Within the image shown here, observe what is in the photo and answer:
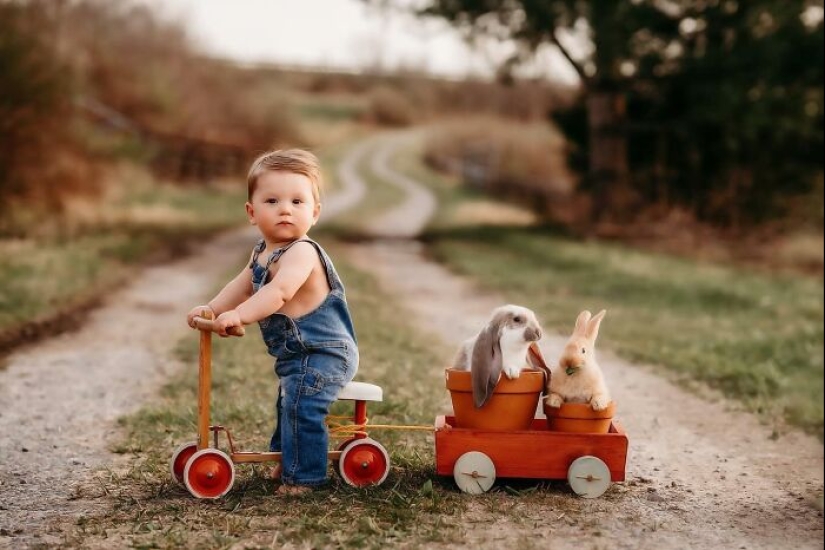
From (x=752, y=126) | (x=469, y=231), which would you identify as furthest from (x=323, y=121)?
(x=752, y=126)

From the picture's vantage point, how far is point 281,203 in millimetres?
3988

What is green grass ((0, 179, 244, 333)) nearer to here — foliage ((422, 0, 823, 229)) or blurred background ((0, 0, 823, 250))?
blurred background ((0, 0, 823, 250))

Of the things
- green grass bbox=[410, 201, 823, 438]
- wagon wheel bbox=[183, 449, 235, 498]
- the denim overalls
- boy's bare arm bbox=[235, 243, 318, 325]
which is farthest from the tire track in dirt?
boy's bare arm bbox=[235, 243, 318, 325]

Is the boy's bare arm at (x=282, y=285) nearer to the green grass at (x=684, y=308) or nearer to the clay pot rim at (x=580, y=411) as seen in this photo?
the clay pot rim at (x=580, y=411)

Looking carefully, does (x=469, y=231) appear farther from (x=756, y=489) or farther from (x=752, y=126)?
(x=756, y=489)

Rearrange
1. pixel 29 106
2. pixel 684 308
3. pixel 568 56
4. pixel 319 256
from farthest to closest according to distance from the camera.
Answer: pixel 568 56
pixel 29 106
pixel 684 308
pixel 319 256

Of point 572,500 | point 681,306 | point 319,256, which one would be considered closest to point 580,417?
point 572,500

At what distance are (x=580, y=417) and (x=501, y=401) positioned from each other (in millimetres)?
370

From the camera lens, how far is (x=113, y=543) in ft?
11.4

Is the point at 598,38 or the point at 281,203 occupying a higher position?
the point at 598,38

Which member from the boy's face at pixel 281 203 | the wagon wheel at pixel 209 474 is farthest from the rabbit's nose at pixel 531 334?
the wagon wheel at pixel 209 474

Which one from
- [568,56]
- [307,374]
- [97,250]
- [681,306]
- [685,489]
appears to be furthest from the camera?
[568,56]

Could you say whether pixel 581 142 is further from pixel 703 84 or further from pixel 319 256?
pixel 319 256

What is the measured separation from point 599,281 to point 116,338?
6.51 metres
